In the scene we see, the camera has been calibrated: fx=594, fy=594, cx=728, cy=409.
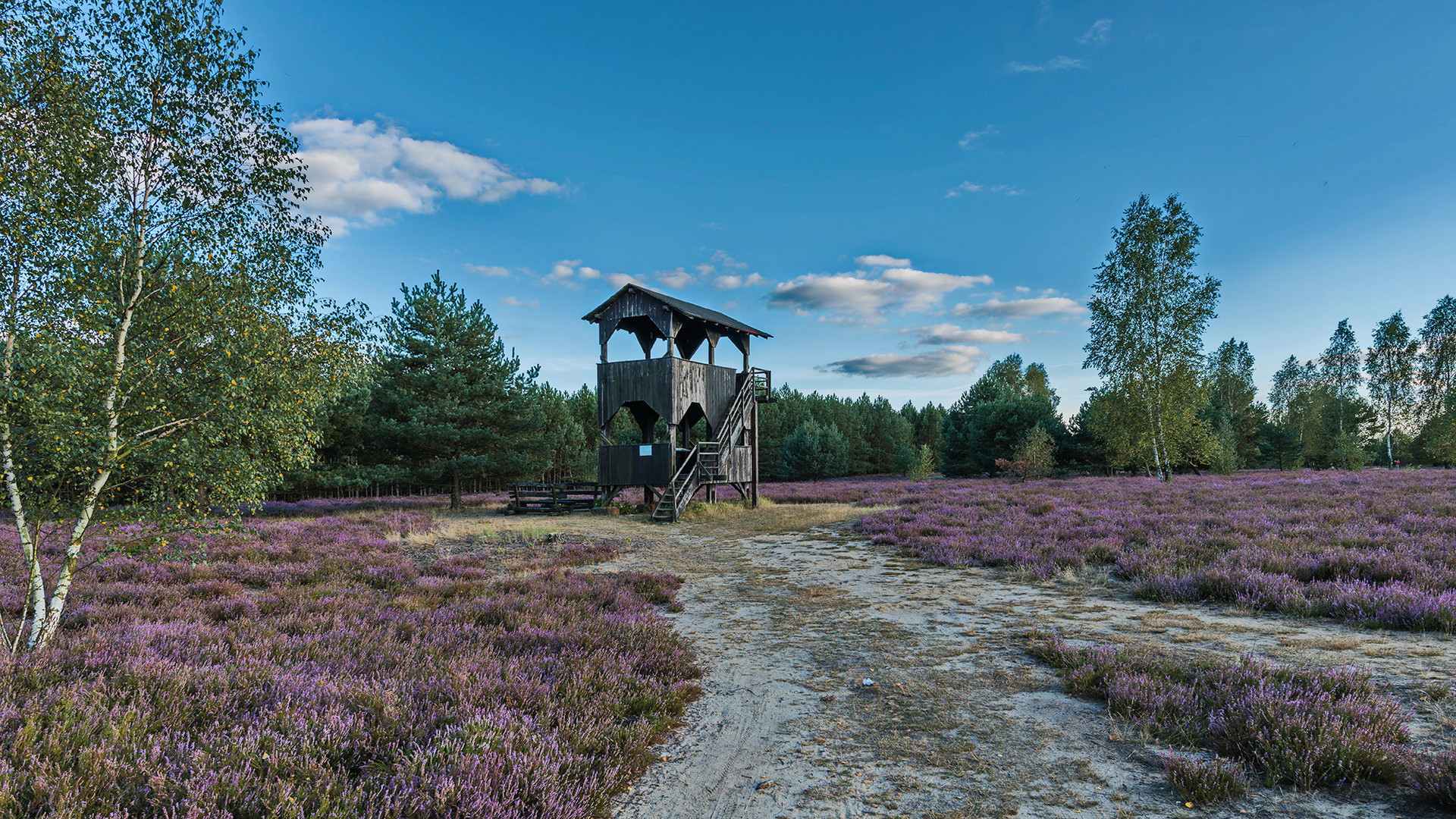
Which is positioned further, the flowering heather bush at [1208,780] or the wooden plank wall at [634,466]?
the wooden plank wall at [634,466]

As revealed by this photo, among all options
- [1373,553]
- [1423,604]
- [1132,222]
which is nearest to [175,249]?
[1423,604]

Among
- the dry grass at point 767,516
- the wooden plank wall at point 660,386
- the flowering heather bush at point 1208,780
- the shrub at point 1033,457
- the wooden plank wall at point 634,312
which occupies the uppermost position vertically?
the wooden plank wall at point 634,312

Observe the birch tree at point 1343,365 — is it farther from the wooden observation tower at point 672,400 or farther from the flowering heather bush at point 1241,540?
the wooden observation tower at point 672,400

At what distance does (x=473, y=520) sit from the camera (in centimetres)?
2170

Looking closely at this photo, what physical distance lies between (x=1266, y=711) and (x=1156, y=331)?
1256 inches

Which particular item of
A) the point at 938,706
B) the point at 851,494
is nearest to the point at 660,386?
the point at 851,494

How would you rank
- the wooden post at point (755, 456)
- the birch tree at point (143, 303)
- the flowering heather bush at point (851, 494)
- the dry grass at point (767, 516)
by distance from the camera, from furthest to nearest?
the flowering heather bush at point (851, 494)
the wooden post at point (755, 456)
the dry grass at point (767, 516)
the birch tree at point (143, 303)

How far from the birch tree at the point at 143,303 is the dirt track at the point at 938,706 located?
5451 mm

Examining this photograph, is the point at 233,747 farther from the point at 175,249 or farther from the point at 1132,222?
the point at 1132,222

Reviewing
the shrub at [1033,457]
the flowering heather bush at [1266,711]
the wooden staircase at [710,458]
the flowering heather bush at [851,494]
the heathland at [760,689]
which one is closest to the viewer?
the heathland at [760,689]

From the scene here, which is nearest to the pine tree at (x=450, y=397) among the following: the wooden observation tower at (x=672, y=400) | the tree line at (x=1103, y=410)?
the tree line at (x=1103, y=410)

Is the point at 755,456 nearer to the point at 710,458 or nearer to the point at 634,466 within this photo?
the point at 710,458

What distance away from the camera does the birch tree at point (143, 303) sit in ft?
17.6

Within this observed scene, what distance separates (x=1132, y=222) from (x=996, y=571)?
91.8ft
